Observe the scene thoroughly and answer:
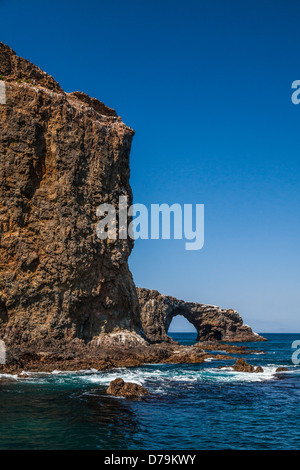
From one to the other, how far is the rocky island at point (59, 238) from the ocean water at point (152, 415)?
9401mm

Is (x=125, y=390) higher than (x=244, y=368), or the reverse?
(x=125, y=390)

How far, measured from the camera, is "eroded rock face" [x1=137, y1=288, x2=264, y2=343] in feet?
288

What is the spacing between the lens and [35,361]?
121 ft

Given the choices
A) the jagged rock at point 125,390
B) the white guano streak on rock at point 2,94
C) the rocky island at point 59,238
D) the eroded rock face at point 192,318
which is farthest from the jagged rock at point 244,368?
the eroded rock face at point 192,318

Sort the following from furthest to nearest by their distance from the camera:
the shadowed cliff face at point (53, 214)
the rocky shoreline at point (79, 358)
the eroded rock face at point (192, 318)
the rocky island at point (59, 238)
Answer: the eroded rock face at point (192, 318), the shadowed cliff face at point (53, 214), the rocky island at point (59, 238), the rocky shoreline at point (79, 358)

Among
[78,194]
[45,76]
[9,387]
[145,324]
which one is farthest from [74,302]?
[145,324]

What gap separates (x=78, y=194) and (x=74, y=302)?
1312cm

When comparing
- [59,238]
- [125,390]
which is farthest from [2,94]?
[125,390]

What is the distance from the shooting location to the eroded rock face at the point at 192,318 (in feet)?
288

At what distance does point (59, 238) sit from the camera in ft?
143

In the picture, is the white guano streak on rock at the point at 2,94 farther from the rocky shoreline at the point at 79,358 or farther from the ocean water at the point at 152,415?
the ocean water at the point at 152,415

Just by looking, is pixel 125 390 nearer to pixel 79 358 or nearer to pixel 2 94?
pixel 79 358

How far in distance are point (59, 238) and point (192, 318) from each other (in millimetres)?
72248

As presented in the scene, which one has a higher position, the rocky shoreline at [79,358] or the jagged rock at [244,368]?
the rocky shoreline at [79,358]
